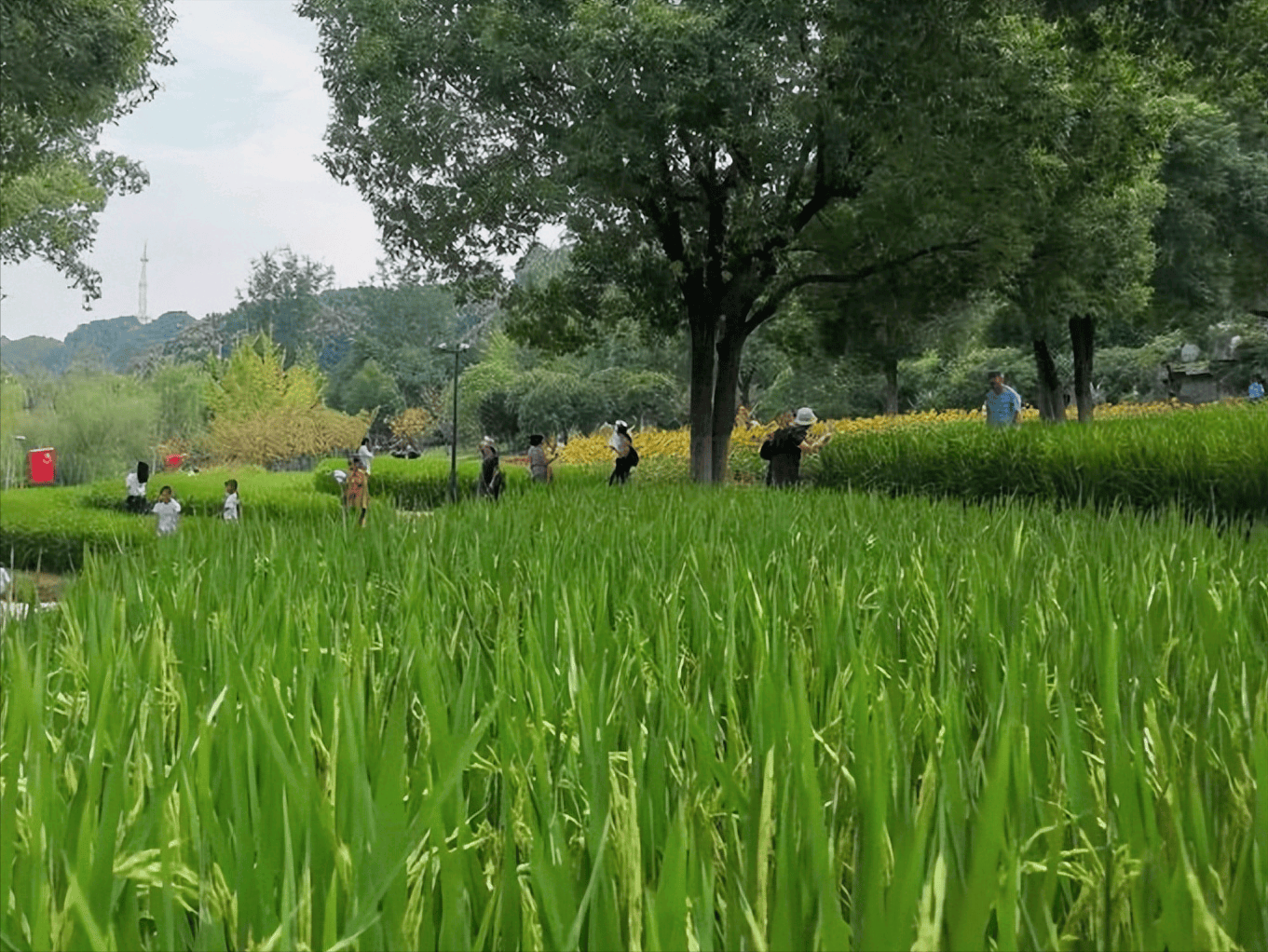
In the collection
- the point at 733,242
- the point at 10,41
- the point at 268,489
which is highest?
the point at 10,41

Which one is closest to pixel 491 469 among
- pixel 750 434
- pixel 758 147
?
pixel 758 147

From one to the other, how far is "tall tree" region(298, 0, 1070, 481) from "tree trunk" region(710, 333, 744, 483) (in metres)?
0.05

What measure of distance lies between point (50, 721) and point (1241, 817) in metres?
1.35

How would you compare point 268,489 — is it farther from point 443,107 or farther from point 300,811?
point 300,811

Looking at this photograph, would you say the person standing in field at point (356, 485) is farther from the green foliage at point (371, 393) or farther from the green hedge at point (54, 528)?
the green foliage at point (371, 393)

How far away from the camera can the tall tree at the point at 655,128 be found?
12.6 metres

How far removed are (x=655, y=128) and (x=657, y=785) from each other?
44.0 feet

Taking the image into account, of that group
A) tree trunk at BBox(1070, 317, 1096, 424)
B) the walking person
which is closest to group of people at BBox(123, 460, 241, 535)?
the walking person

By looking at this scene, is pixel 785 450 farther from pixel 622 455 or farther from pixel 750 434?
pixel 750 434

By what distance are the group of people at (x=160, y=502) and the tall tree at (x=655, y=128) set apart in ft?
18.0

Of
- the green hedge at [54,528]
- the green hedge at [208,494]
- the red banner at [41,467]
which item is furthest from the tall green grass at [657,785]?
the red banner at [41,467]

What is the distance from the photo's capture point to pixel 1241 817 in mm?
872

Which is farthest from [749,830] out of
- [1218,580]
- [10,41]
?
[10,41]

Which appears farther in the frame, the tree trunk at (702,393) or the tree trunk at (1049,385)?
the tree trunk at (1049,385)
